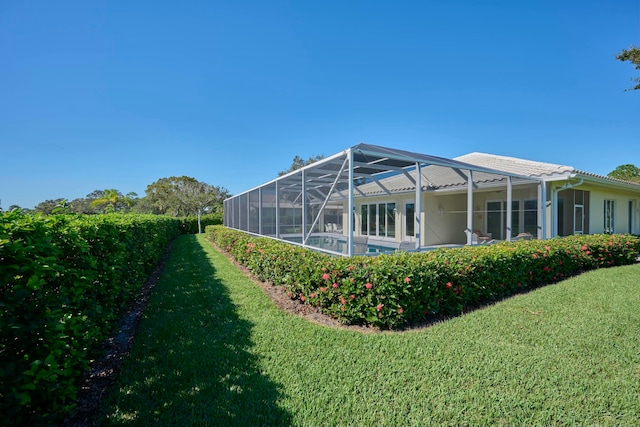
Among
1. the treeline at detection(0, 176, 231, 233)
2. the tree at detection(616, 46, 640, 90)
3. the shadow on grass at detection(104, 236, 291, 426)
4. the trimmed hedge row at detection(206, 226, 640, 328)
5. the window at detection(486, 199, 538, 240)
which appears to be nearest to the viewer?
the shadow on grass at detection(104, 236, 291, 426)

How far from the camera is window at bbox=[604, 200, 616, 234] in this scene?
13.1m

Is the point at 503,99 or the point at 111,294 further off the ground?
the point at 503,99

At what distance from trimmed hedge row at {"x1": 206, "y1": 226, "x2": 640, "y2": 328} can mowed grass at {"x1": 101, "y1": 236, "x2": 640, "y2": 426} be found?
14.4 inches

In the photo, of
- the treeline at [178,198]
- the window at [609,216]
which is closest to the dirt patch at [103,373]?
the window at [609,216]

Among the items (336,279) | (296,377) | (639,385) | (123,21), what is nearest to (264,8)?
(123,21)

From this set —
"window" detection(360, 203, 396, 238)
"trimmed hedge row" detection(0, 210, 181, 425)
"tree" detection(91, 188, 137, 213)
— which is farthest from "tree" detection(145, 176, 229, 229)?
"trimmed hedge row" detection(0, 210, 181, 425)

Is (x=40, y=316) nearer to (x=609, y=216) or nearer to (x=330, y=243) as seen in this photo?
(x=330, y=243)

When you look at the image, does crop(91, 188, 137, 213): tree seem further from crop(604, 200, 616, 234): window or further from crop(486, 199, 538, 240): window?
crop(604, 200, 616, 234): window

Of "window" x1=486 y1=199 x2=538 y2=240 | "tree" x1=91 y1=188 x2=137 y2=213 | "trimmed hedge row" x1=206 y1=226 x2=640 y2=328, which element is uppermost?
"tree" x1=91 y1=188 x2=137 y2=213

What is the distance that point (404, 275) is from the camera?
4281 mm

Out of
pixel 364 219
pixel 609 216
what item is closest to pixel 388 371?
pixel 364 219

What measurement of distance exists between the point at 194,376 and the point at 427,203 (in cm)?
1223

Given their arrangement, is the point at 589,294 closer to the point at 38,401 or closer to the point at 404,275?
the point at 404,275

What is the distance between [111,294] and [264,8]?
925 cm
